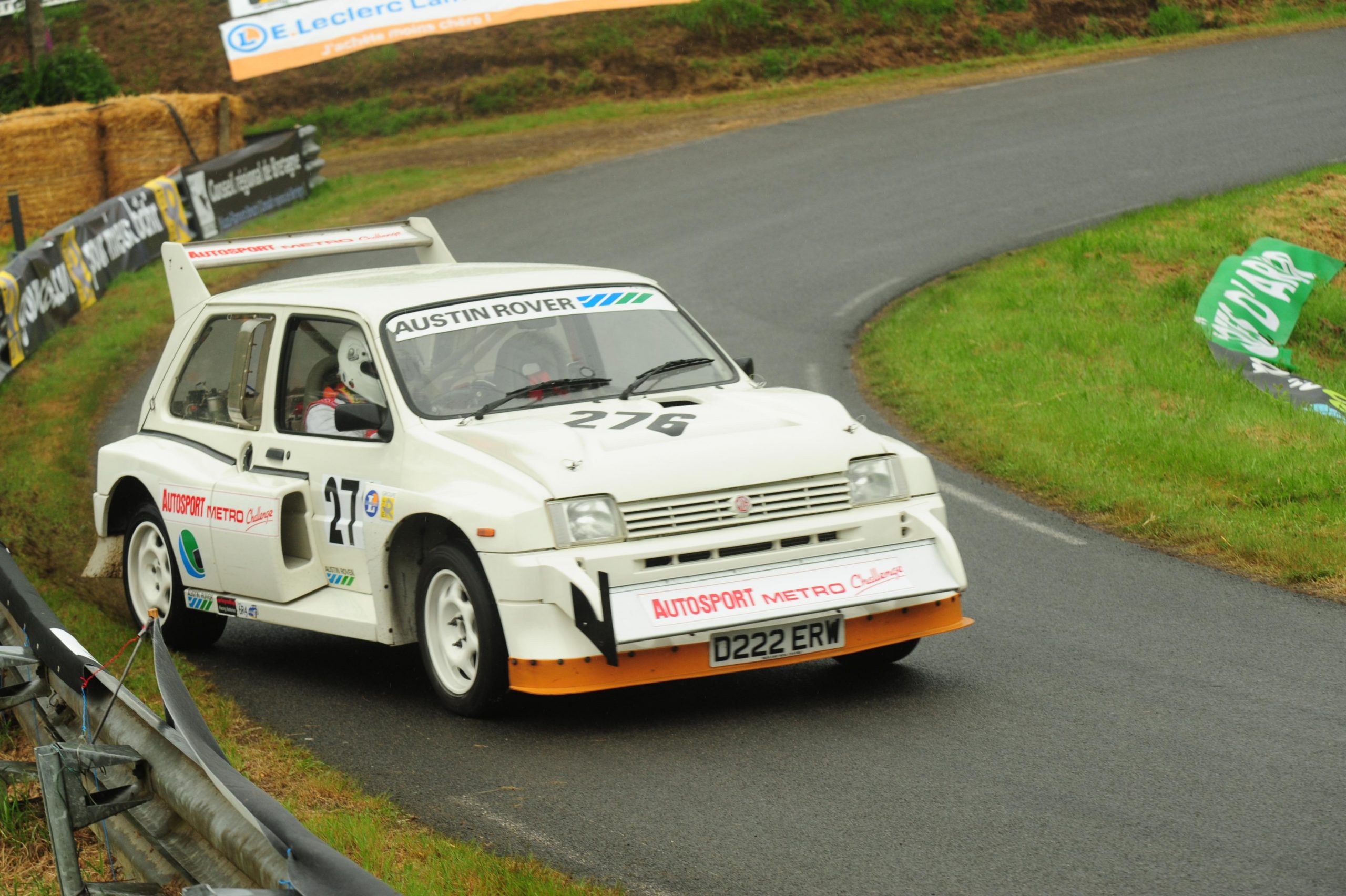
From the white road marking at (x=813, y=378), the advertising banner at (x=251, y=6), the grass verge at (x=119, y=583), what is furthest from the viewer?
the advertising banner at (x=251, y=6)

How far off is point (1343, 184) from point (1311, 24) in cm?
1395

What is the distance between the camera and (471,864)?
16.2 ft

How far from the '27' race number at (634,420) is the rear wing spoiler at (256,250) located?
2.04 m

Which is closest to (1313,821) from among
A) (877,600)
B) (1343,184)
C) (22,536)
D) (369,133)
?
(877,600)

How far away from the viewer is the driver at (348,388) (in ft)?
24.1

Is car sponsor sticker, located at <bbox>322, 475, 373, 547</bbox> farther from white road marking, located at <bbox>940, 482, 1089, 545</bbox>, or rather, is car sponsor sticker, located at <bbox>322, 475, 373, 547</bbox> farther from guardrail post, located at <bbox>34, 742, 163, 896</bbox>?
white road marking, located at <bbox>940, 482, 1089, 545</bbox>

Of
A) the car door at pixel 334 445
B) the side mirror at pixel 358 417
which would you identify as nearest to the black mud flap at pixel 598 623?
the car door at pixel 334 445

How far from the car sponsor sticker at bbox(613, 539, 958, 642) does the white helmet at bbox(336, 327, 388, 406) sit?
1852 millimetres

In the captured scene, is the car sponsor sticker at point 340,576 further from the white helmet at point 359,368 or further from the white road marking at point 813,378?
the white road marking at point 813,378

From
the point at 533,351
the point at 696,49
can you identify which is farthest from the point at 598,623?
the point at 696,49

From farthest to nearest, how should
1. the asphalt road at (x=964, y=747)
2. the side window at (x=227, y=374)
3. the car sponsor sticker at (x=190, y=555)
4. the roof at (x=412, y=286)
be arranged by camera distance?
the side window at (x=227, y=374) → the car sponsor sticker at (x=190, y=555) → the roof at (x=412, y=286) → the asphalt road at (x=964, y=747)

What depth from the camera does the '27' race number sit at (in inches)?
261

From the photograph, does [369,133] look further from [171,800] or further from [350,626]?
[171,800]

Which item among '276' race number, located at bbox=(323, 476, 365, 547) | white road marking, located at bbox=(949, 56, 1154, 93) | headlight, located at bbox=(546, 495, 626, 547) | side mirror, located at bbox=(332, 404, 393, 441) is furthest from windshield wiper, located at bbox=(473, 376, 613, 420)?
white road marking, located at bbox=(949, 56, 1154, 93)
